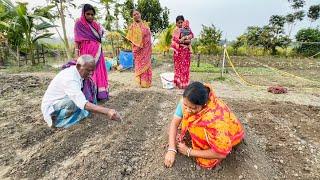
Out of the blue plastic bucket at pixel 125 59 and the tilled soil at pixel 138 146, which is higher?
the blue plastic bucket at pixel 125 59

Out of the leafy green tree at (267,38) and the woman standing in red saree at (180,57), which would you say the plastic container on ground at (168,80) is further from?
the leafy green tree at (267,38)

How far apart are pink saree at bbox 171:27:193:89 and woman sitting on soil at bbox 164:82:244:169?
153 inches

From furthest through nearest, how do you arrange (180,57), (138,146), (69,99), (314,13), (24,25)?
1. (314,13)
2. (24,25)
3. (180,57)
4. (69,99)
5. (138,146)

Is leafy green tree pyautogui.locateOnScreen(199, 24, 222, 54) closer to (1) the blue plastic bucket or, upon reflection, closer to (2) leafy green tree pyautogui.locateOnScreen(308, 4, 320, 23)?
(1) the blue plastic bucket

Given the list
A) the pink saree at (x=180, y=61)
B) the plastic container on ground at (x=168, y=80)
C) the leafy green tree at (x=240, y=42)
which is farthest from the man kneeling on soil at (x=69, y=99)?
the leafy green tree at (x=240, y=42)

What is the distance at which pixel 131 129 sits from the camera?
12.8 ft

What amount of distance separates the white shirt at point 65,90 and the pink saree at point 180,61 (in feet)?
11.2

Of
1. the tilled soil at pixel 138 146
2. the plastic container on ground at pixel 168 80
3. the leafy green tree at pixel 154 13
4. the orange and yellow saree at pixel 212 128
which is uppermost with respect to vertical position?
the leafy green tree at pixel 154 13

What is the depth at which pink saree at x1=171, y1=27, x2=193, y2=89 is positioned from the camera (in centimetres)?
661

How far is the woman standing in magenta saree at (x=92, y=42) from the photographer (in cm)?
506

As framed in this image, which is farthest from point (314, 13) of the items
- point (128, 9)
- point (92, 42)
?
point (92, 42)

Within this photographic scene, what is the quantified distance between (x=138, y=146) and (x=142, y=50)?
3508 mm

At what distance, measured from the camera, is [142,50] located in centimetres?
671

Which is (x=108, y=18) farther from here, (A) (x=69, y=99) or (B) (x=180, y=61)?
(A) (x=69, y=99)
